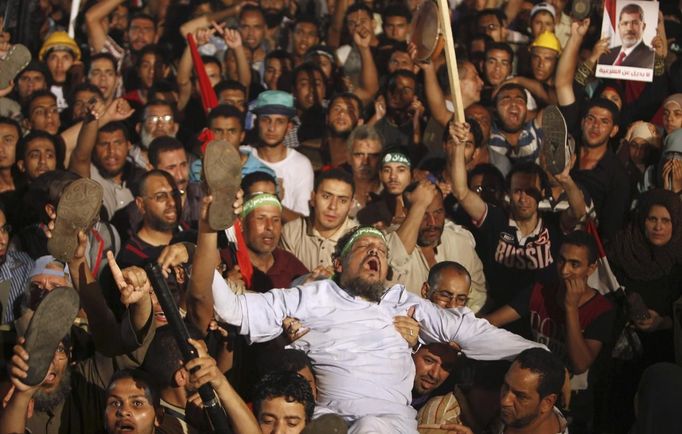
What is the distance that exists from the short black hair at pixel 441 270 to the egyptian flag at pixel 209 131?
1.04m

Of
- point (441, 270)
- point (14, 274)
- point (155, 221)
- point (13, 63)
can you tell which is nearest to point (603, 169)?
point (441, 270)

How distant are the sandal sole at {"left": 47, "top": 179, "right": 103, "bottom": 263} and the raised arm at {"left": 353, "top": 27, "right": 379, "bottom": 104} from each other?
379cm

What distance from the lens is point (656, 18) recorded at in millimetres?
10172

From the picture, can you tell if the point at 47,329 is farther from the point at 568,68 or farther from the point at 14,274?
the point at 568,68

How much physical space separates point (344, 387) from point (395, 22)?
5082 mm

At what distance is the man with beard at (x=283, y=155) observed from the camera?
31.9ft

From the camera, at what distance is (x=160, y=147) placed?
9.41m

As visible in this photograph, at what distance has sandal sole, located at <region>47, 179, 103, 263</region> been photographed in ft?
23.8

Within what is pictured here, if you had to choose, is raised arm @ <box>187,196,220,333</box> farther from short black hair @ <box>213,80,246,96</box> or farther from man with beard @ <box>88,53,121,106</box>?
man with beard @ <box>88,53,121,106</box>

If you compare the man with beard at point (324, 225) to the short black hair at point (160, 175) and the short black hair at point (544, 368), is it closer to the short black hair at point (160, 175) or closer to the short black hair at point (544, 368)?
the short black hair at point (160, 175)

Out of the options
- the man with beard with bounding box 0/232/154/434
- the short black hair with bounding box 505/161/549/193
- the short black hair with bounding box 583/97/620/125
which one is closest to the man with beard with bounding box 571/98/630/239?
the short black hair with bounding box 583/97/620/125

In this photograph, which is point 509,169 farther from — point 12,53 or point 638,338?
point 12,53

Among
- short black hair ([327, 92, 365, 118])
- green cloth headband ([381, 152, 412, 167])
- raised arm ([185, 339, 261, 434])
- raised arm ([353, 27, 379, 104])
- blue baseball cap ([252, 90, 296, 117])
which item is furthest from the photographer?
raised arm ([353, 27, 379, 104])

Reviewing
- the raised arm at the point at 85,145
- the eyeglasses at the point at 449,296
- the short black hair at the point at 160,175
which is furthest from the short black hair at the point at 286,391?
the raised arm at the point at 85,145
